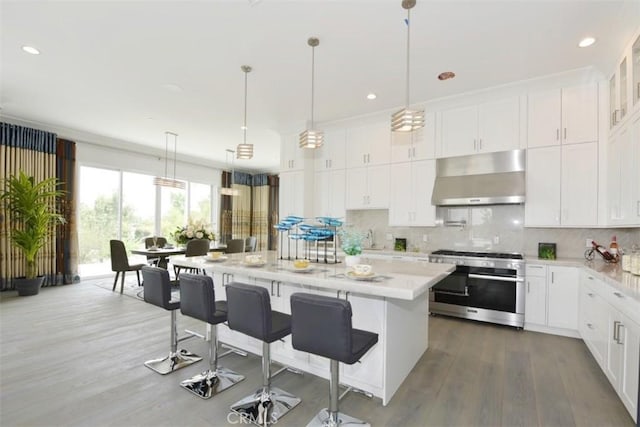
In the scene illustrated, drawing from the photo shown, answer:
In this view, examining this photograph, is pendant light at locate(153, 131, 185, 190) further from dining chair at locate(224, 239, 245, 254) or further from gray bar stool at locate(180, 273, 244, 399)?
gray bar stool at locate(180, 273, 244, 399)

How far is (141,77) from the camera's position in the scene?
3895mm

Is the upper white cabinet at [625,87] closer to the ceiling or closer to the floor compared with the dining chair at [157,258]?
closer to the ceiling

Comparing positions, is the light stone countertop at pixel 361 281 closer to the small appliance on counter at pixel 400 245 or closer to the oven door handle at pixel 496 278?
the oven door handle at pixel 496 278

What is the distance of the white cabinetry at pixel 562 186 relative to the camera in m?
3.66

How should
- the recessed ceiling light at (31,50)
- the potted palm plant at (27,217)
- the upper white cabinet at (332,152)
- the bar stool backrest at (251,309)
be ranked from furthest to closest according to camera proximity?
the upper white cabinet at (332,152) → the potted palm plant at (27,217) → the recessed ceiling light at (31,50) → the bar stool backrest at (251,309)

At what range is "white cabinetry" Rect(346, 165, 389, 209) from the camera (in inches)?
200

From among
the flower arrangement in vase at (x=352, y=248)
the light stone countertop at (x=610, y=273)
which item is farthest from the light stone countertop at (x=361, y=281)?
the light stone countertop at (x=610, y=273)

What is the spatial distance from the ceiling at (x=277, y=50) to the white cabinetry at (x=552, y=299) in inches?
92.4

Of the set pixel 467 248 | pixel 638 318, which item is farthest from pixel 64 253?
pixel 638 318

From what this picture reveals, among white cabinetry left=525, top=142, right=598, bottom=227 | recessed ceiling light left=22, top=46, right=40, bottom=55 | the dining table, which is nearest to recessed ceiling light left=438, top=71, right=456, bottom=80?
white cabinetry left=525, top=142, right=598, bottom=227

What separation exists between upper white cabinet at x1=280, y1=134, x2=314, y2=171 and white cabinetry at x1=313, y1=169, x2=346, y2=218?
357 mm

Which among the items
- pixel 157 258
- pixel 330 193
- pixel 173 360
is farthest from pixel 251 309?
pixel 157 258

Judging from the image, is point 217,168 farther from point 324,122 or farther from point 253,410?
point 253,410

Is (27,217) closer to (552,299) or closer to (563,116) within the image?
(552,299)
